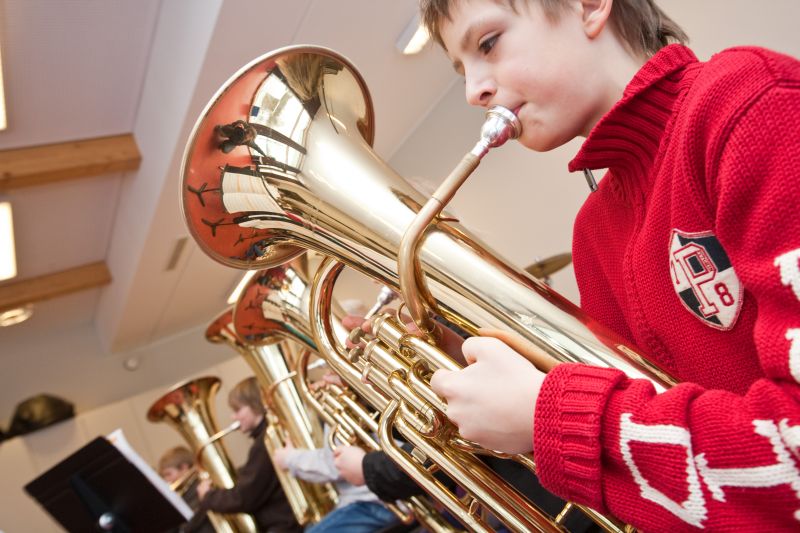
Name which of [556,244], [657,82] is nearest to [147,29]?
[556,244]

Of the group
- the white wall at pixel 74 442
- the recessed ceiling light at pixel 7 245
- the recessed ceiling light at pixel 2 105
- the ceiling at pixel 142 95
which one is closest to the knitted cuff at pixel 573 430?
the ceiling at pixel 142 95

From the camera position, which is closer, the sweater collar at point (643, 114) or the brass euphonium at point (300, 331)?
the sweater collar at point (643, 114)

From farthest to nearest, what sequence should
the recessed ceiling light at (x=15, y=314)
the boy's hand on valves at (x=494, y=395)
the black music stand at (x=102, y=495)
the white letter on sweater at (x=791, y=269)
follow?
1. the recessed ceiling light at (x=15, y=314)
2. the black music stand at (x=102, y=495)
3. the boy's hand on valves at (x=494, y=395)
4. the white letter on sweater at (x=791, y=269)

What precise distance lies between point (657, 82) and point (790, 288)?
0.87 ft

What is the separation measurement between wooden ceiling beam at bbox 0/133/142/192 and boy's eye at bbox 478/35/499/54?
2.44 metres

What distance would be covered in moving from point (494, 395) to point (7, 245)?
3524 millimetres

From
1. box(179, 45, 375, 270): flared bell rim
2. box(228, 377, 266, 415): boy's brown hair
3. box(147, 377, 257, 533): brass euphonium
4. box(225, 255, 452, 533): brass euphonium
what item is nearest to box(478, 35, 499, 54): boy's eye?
box(179, 45, 375, 270): flared bell rim

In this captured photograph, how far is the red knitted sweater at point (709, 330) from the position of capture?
0.45 m

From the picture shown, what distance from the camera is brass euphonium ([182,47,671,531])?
2.15 feet

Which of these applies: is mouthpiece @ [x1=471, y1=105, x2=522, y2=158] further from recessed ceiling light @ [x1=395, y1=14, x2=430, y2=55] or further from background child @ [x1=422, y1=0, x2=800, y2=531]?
recessed ceiling light @ [x1=395, y1=14, x2=430, y2=55]

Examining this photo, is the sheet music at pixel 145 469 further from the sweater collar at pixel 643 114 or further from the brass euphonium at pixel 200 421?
the sweater collar at pixel 643 114

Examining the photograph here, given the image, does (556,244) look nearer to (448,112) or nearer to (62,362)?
(448,112)

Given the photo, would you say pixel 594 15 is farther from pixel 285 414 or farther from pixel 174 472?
pixel 174 472

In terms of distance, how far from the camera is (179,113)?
2.29 metres
